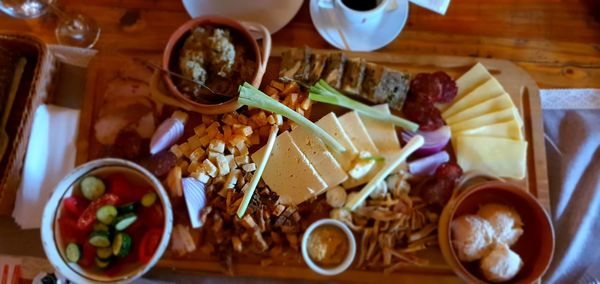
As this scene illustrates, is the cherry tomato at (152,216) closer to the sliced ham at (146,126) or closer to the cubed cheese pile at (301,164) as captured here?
the sliced ham at (146,126)

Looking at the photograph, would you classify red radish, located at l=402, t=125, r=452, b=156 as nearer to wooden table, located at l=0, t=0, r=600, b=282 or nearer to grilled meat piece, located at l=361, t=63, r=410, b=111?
grilled meat piece, located at l=361, t=63, r=410, b=111

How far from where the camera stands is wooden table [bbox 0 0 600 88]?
1.03 meters

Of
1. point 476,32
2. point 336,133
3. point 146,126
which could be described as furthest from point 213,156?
point 476,32

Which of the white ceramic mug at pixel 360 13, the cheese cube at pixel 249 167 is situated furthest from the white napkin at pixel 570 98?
the cheese cube at pixel 249 167

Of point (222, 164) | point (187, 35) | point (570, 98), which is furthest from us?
point (570, 98)

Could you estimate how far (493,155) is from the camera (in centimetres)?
94

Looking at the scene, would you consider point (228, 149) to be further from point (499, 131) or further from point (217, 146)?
point (499, 131)

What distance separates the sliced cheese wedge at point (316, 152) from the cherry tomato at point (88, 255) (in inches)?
21.6

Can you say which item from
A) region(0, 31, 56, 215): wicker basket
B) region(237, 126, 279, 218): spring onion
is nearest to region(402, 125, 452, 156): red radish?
region(237, 126, 279, 218): spring onion

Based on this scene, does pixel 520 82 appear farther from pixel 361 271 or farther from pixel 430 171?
pixel 361 271

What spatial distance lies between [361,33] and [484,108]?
0.90 ft

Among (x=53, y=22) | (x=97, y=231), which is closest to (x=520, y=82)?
(x=97, y=231)

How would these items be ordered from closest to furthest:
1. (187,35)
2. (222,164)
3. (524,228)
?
(222,164), (187,35), (524,228)

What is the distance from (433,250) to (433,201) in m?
0.09
